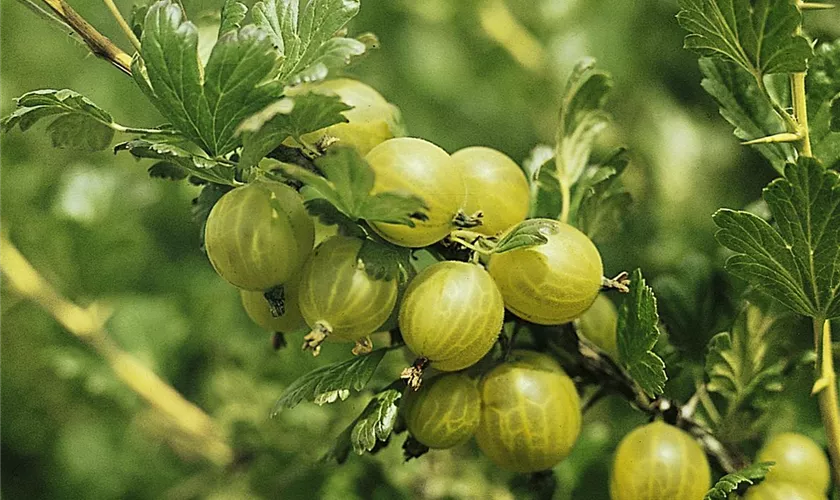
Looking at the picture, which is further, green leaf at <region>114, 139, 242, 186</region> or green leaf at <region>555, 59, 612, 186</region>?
green leaf at <region>555, 59, 612, 186</region>

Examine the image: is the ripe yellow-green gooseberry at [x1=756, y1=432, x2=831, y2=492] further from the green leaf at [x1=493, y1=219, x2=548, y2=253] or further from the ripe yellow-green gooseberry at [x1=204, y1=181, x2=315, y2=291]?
the ripe yellow-green gooseberry at [x1=204, y1=181, x2=315, y2=291]

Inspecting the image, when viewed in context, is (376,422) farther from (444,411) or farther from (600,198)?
(600,198)

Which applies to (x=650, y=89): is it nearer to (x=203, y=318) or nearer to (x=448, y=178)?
(x=203, y=318)

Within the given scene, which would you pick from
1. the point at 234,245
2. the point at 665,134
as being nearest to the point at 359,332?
the point at 234,245

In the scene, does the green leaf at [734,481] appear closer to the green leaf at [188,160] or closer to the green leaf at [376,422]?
the green leaf at [376,422]

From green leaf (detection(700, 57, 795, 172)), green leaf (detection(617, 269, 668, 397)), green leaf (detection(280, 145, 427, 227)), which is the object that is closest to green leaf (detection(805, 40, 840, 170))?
green leaf (detection(700, 57, 795, 172))

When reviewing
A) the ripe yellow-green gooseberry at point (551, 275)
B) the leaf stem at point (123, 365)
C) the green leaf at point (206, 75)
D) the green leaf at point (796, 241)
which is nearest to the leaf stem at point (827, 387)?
the green leaf at point (796, 241)

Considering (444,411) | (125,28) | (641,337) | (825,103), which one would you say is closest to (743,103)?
(825,103)
